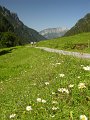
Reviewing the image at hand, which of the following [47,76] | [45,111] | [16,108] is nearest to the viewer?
[45,111]

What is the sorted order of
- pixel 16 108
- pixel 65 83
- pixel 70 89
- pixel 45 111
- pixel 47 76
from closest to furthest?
1. pixel 45 111
2. pixel 16 108
3. pixel 70 89
4. pixel 65 83
5. pixel 47 76

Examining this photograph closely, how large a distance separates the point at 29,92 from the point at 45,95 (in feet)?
4.17

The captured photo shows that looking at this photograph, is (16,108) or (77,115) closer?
(77,115)

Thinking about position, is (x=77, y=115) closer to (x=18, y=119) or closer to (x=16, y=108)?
(x=18, y=119)

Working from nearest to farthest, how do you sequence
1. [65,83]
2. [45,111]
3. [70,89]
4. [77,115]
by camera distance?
[77,115] < [45,111] < [70,89] < [65,83]

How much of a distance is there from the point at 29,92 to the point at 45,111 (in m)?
2.54

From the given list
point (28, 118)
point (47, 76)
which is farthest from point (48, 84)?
point (28, 118)

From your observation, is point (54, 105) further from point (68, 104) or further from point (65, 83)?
point (65, 83)

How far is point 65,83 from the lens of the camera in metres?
11.2

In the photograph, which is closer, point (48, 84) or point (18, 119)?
point (18, 119)

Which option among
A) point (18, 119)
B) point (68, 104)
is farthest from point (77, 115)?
point (18, 119)

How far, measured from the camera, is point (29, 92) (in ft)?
37.7

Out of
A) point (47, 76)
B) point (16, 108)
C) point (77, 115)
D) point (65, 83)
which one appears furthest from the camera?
point (47, 76)

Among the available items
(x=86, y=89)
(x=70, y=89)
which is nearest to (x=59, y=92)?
(x=70, y=89)
